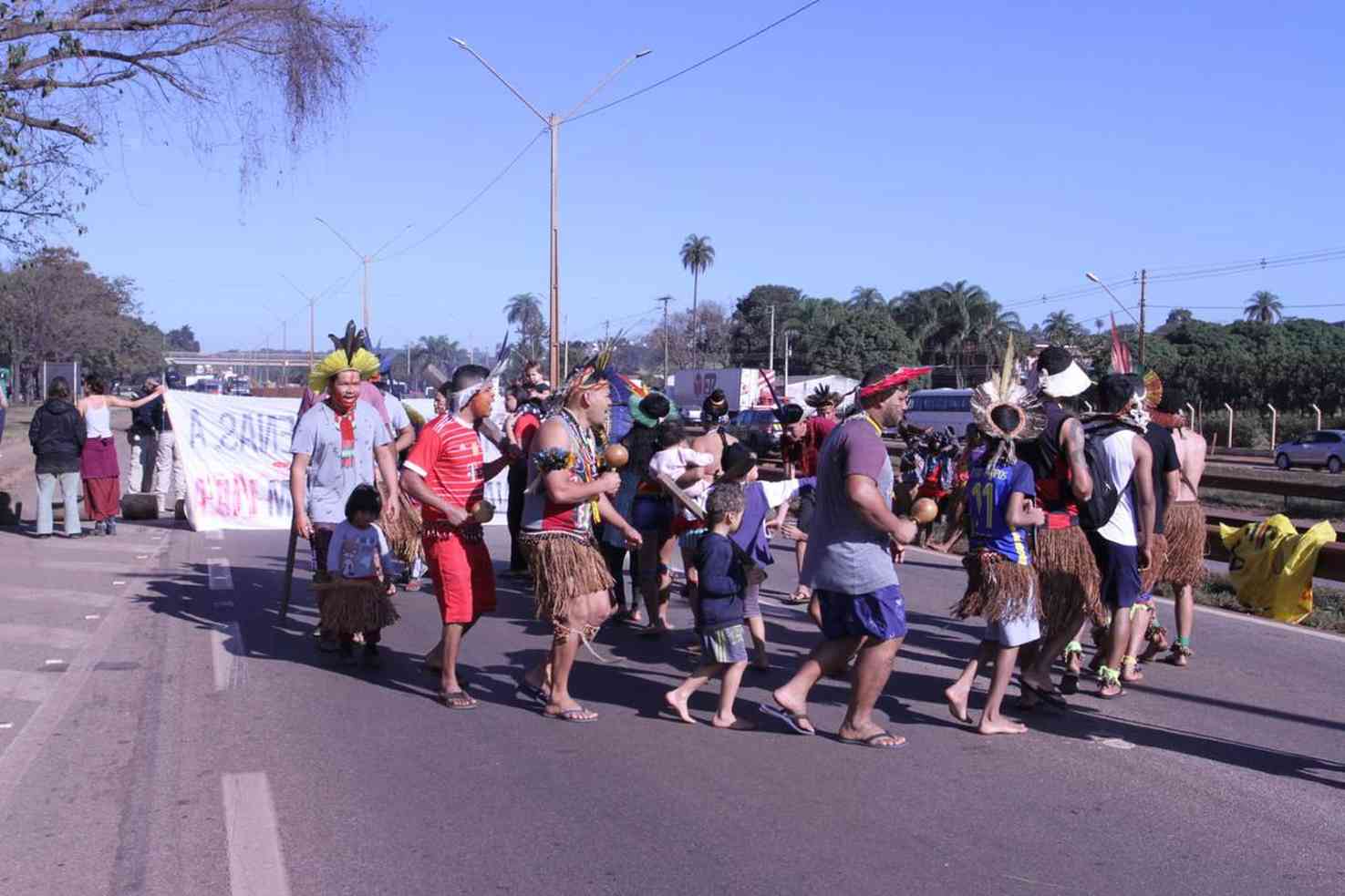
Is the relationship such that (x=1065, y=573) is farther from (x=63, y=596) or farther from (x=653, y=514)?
(x=63, y=596)

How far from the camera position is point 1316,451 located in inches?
1665

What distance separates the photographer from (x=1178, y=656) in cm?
826

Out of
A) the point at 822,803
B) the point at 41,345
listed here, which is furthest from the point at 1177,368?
the point at 822,803

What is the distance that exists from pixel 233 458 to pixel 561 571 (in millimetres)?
10894

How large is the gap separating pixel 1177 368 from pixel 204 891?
6365cm

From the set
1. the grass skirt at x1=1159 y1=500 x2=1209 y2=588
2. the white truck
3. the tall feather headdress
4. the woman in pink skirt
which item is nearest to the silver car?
the white truck

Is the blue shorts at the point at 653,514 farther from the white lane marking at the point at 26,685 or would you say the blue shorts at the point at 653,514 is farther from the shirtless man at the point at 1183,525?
the white lane marking at the point at 26,685

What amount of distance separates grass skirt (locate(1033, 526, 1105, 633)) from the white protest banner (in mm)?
11121

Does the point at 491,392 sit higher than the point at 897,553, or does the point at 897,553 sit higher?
the point at 491,392

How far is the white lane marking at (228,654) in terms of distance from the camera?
24.7 feet

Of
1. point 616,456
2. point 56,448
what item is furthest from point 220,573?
point 616,456

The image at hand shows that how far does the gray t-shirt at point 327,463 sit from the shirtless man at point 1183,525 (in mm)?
4916

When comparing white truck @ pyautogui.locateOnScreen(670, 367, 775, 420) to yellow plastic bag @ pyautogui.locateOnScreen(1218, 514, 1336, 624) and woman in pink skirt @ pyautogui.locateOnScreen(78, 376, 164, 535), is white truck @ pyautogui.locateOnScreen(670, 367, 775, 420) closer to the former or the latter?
woman in pink skirt @ pyautogui.locateOnScreen(78, 376, 164, 535)

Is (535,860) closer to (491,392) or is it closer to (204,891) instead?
(204,891)
